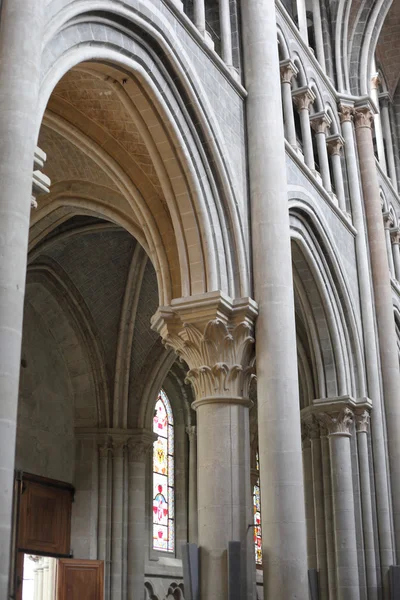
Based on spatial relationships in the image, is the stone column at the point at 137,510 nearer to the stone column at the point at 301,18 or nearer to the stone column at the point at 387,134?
the stone column at the point at 301,18

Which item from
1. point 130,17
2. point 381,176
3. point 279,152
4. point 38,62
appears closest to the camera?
point 38,62

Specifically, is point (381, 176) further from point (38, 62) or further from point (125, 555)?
point (38, 62)

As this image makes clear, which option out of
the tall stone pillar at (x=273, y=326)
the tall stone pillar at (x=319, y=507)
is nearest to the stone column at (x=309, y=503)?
the tall stone pillar at (x=319, y=507)

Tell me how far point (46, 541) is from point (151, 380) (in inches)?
142

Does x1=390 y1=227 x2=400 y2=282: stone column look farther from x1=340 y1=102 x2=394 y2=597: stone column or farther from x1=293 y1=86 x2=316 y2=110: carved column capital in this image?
x1=293 y1=86 x2=316 y2=110: carved column capital

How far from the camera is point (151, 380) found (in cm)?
1655

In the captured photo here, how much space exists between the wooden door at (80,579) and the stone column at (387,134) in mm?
10672

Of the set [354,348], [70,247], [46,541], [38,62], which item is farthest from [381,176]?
[38,62]

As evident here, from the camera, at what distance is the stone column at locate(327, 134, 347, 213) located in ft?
49.7

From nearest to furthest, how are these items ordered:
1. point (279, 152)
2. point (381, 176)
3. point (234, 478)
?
point (234, 478) < point (279, 152) < point (381, 176)

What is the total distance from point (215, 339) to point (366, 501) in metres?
4.90

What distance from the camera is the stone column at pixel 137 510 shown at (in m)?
15.4

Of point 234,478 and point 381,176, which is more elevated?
point 381,176

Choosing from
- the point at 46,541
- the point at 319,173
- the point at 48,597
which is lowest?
the point at 48,597
